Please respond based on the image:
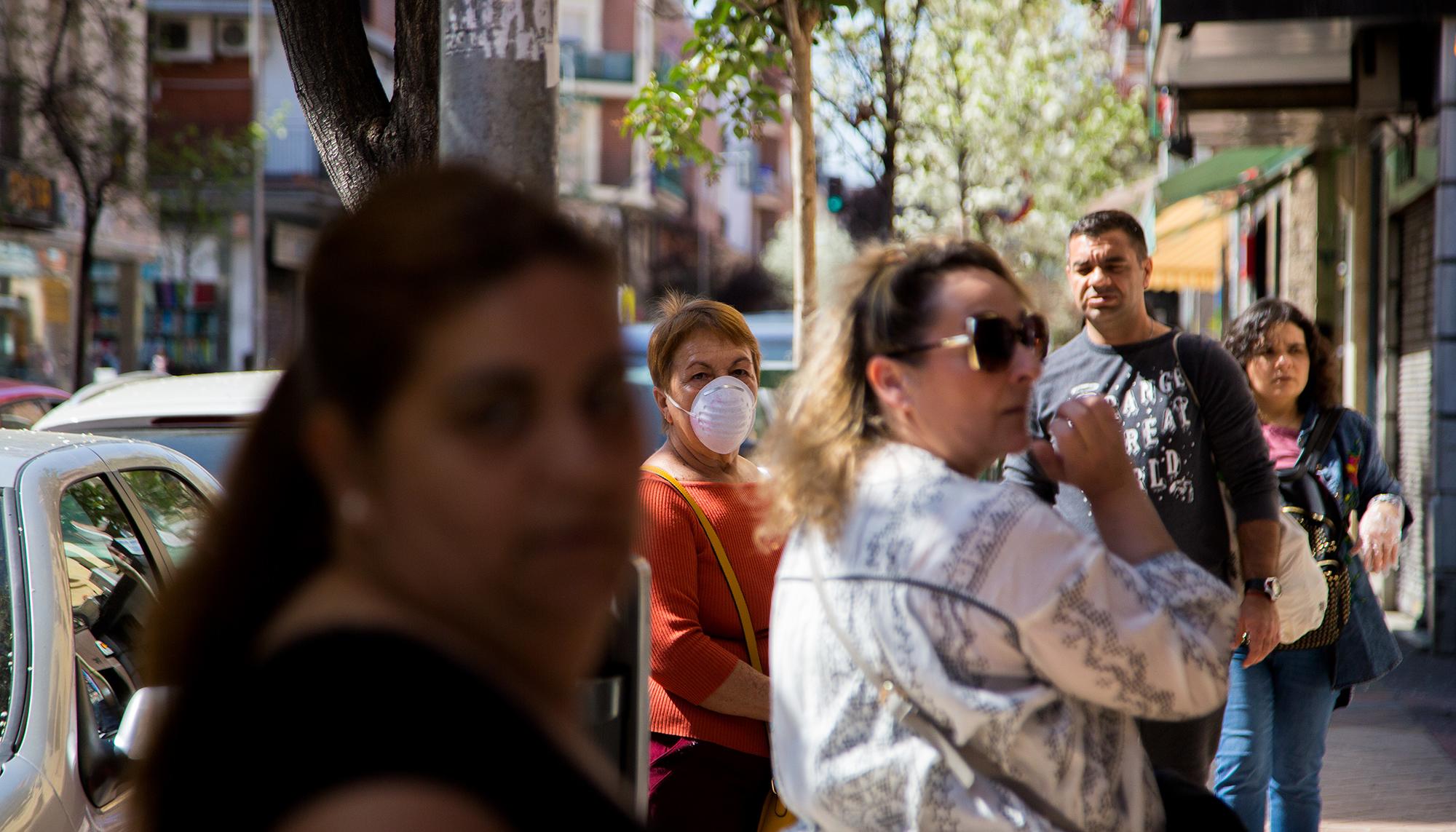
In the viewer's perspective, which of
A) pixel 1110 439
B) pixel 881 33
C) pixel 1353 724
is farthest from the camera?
pixel 881 33

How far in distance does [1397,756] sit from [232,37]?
112 feet

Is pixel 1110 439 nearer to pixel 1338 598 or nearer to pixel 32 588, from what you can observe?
pixel 32 588

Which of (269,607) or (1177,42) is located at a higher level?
(1177,42)

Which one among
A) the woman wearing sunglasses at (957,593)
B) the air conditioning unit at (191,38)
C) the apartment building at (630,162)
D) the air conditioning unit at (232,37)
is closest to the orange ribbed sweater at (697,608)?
the woman wearing sunglasses at (957,593)

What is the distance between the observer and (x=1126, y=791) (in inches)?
80.1

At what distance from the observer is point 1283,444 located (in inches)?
198

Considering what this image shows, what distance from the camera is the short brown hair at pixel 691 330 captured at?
12.5ft

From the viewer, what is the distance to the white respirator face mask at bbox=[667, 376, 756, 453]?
3.56 meters

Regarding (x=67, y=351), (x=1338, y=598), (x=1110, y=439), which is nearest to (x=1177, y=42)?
(x=1338, y=598)

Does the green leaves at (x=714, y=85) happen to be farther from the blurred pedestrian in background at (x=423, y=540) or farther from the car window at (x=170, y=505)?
the blurred pedestrian in background at (x=423, y=540)

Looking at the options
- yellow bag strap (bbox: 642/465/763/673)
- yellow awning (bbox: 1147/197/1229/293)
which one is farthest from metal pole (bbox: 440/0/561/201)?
yellow awning (bbox: 1147/197/1229/293)

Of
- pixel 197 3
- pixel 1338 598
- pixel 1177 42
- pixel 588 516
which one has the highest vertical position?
pixel 197 3

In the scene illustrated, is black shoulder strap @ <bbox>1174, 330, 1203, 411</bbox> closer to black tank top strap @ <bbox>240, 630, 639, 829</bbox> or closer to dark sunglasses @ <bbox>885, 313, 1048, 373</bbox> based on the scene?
dark sunglasses @ <bbox>885, 313, 1048, 373</bbox>

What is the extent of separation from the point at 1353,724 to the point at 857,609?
6635 millimetres
